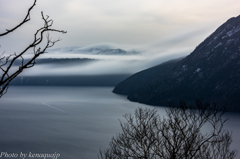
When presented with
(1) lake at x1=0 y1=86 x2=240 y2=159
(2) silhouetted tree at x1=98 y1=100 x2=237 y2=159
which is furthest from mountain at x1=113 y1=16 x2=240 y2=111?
(2) silhouetted tree at x1=98 y1=100 x2=237 y2=159

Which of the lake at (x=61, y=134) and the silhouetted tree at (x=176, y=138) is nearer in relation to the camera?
the silhouetted tree at (x=176, y=138)

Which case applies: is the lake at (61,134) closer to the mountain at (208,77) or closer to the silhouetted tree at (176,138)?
the silhouetted tree at (176,138)

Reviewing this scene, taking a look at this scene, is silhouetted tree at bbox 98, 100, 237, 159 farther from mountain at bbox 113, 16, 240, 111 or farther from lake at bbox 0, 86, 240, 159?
mountain at bbox 113, 16, 240, 111

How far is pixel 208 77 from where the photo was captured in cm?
11531

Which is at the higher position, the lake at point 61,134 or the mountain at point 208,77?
the mountain at point 208,77

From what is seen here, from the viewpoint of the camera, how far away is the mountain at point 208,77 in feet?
343

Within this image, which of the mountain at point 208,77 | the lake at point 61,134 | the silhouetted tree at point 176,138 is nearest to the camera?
the silhouetted tree at point 176,138

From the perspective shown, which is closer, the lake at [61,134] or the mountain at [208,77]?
the lake at [61,134]

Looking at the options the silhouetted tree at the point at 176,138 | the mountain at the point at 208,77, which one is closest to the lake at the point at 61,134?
the silhouetted tree at the point at 176,138

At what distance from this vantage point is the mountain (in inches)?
4112

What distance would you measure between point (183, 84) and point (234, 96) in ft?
84.7

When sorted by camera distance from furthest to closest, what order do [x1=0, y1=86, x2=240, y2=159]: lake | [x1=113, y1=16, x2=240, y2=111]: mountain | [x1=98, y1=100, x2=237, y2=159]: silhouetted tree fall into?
[x1=113, y1=16, x2=240, y2=111]: mountain < [x1=0, y1=86, x2=240, y2=159]: lake < [x1=98, y1=100, x2=237, y2=159]: silhouetted tree

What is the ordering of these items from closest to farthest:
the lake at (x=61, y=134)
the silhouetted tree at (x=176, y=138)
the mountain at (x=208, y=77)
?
the silhouetted tree at (x=176, y=138), the lake at (x=61, y=134), the mountain at (x=208, y=77)

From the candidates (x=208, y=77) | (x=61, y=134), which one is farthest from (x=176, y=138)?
(x=208, y=77)
